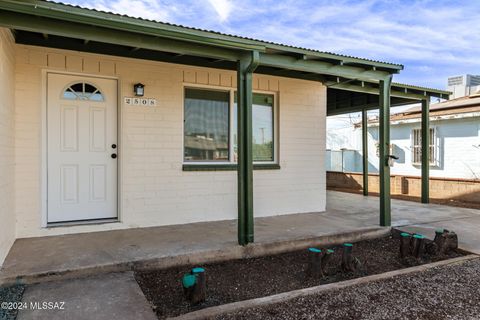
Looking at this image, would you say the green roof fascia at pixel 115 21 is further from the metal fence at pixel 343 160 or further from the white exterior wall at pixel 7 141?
the metal fence at pixel 343 160

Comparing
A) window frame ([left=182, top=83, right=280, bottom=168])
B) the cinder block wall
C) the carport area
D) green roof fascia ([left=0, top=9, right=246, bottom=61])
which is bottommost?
the carport area

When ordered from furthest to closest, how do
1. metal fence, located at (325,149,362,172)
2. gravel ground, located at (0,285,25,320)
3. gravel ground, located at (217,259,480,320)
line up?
1. metal fence, located at (325,149,362,172)
2. gravel ground, located at (217,259,480,320)
3. gravel ground, located at (0,285,25,320)

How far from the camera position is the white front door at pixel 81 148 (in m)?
4.70

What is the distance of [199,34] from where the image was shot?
12.7 feet

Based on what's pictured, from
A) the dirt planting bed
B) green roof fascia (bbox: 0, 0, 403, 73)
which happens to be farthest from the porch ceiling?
the dirt planting bed

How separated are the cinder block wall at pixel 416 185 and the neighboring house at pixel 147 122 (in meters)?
5.20

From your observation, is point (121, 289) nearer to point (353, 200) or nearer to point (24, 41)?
point (24, 41)

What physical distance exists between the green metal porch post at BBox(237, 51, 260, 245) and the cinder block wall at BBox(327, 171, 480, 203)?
25.4ft

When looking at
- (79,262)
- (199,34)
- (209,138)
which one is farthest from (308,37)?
(79,262)

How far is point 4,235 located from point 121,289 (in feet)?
5.09

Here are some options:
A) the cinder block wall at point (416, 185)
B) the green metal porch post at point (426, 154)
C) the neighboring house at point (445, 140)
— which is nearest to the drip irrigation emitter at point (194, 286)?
the green metal porch post at point (426, 154)

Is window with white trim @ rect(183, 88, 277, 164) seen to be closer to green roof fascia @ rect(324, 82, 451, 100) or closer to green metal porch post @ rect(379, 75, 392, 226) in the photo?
green roof fascia @ rect(324, 82, 451, 100)

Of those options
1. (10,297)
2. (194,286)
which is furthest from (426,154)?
(10,297)

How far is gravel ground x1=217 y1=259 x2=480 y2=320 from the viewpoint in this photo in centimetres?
288
